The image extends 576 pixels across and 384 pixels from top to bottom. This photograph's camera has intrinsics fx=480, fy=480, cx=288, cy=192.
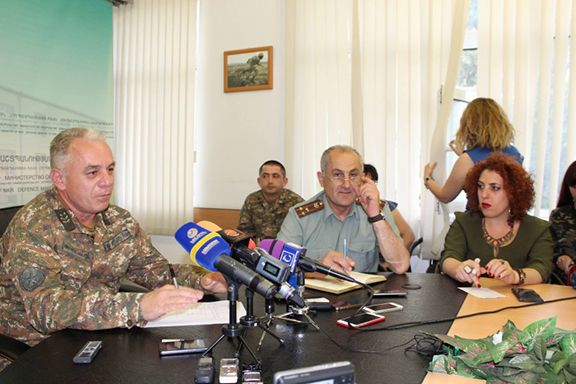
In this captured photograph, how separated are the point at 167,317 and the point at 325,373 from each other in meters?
1.11

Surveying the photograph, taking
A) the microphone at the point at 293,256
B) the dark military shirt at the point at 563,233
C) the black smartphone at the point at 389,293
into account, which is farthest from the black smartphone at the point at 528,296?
the microphone at the point at 293,256

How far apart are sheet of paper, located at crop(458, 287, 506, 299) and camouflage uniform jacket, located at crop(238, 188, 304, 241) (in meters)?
2.35

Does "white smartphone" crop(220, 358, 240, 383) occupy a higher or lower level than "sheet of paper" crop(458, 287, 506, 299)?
higher

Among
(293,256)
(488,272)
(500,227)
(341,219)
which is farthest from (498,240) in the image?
(293,256)

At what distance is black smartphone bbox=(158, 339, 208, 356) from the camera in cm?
128

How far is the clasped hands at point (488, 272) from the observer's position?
2053 millimetres

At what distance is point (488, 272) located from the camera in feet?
6.79

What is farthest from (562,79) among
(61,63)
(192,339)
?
(61,63)

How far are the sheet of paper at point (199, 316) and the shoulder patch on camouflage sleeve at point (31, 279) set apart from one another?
38cm

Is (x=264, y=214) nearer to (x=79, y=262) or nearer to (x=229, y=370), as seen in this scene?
(x=79, y=262)

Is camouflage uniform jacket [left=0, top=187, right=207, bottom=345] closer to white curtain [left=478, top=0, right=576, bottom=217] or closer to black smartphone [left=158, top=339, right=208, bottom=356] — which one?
black smartphone [left=158, top=339, right=208, bottom=356]

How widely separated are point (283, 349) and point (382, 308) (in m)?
0.53

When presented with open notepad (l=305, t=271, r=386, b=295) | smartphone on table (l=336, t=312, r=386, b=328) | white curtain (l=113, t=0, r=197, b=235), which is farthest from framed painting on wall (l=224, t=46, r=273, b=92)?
smartphone on table (l=336, t=312, r=386, b=328)

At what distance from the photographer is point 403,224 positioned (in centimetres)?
370
